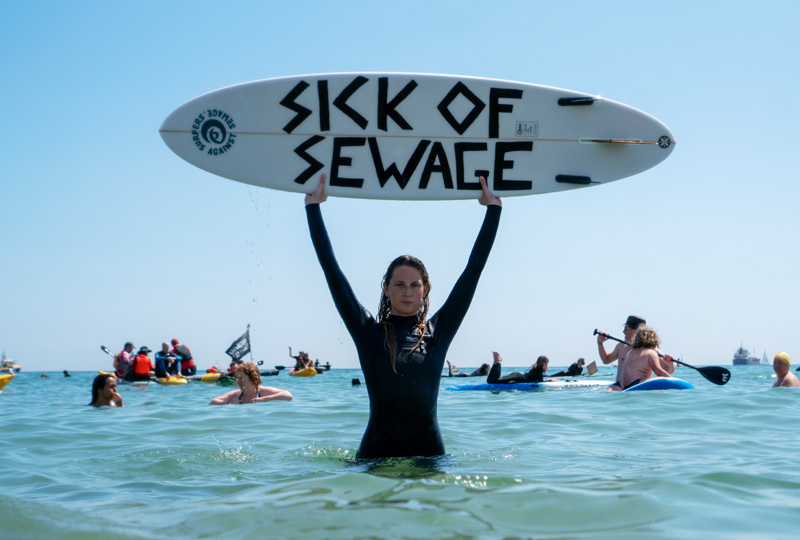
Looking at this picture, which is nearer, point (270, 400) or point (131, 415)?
point (131, 415)

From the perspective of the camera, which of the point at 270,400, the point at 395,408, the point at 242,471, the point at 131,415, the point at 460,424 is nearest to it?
the point at 395,408

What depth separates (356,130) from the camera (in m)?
4.54

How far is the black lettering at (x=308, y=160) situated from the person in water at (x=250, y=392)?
467 centimetres

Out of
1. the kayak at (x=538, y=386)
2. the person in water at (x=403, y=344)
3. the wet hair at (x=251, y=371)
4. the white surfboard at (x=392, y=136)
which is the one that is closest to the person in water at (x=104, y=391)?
the wet hair at (x=251, y=371)

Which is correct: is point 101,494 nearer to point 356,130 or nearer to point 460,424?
point 356,130

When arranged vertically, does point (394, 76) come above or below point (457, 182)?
above

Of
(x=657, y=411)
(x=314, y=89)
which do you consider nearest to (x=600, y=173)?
(x=314, y=89)

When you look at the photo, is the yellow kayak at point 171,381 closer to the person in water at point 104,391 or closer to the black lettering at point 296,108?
the person in water at point 104,391

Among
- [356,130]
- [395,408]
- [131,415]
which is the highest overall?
[356,130]

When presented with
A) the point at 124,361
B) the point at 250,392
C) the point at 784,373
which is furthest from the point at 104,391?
the point at 124,361

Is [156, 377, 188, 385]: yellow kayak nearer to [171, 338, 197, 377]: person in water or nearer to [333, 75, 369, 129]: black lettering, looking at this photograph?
[171, 338, 197, 377]: person in water

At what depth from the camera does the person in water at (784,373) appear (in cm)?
971

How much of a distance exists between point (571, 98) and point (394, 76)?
117 centimetres

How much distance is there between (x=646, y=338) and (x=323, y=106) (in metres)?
6.46
